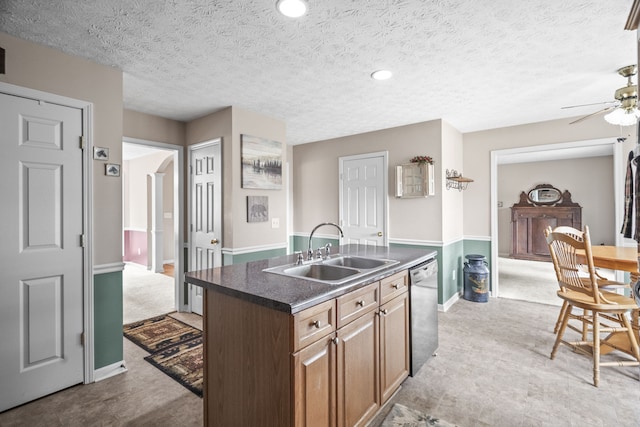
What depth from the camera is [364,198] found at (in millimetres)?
4867

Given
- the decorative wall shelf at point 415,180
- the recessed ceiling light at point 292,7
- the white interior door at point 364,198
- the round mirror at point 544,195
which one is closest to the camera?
the recessed ceiling light at point 292,7

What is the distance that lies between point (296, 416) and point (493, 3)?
240 centimetres

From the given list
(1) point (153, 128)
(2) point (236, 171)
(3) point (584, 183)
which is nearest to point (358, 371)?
(2) point (236, 171)

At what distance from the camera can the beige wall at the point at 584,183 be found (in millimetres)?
6859

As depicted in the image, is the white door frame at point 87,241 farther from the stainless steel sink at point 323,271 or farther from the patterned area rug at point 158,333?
the stainless steel sink at point 323,271

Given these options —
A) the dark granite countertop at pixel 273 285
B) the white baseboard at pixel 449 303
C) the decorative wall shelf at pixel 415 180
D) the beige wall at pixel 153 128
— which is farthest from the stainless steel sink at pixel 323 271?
the beige wall at pixel 153 128

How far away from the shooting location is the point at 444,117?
3.98 metres

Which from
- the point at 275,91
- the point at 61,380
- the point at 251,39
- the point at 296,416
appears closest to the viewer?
the point at 296,416

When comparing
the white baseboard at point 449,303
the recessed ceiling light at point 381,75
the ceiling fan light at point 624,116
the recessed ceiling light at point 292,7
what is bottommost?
the white baseboard at point 449,303

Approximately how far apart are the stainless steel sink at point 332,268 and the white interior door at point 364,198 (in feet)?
7.14

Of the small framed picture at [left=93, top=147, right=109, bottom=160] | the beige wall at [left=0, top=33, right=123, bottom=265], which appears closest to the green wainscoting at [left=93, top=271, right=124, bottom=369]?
the beige wall at [left=0, top=33, right=123, bottom=265]

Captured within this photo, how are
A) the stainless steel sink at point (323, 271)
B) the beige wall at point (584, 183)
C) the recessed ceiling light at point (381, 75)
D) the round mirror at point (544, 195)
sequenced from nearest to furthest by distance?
the stainless steel sink at point (323, 271), the recessed ceiling light at point (381, 75), the beige wall at point (584, 183), the round mirror at point (544, 195)

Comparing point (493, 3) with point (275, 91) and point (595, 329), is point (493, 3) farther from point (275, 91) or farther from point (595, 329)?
point (595, 329)

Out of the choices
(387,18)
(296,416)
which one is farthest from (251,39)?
(296,416)
